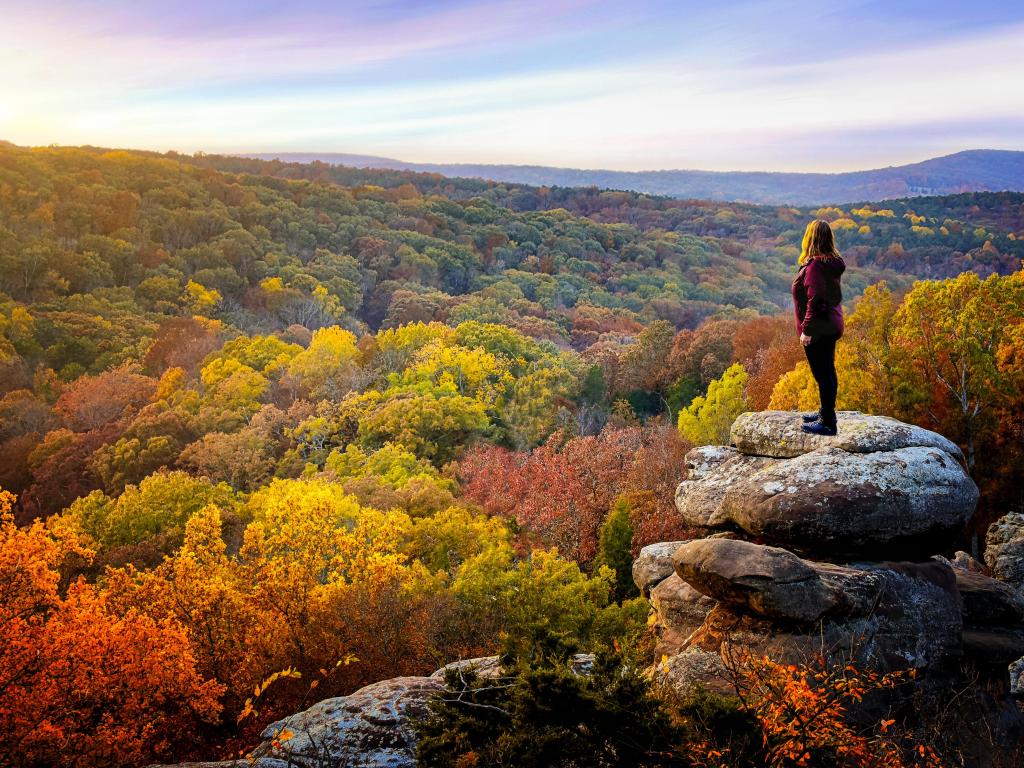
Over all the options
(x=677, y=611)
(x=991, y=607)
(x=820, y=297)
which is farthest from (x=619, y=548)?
(x=820, y=297)

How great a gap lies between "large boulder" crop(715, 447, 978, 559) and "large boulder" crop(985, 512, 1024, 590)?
6.33 meters

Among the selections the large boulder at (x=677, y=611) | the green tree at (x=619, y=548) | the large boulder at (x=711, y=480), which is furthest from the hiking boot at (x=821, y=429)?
the green tree at (x=619, y=548)

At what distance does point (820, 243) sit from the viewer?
368 inches

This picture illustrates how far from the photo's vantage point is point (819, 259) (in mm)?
9312

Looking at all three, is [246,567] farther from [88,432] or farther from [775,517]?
[88,432]

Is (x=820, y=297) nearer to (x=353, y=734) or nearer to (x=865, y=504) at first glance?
(x=865, y=504)

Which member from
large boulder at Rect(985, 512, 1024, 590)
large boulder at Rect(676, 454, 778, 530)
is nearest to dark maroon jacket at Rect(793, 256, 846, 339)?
large boulder at Rect(676, 454, 778, 530)

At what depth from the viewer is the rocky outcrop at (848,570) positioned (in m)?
9.64

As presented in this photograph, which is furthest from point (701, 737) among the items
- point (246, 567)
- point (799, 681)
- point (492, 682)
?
point (246, 567)

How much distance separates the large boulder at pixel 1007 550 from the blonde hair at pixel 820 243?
32.8 ft

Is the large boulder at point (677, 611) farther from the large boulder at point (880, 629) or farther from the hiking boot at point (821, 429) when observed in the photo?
the hiking boot at point (821, 429)

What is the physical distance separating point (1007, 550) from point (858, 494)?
8364 millimetres

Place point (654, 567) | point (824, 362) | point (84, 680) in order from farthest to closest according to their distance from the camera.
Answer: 1. point (654, 567)
2. point (84, 680)
3. point (824, 362)

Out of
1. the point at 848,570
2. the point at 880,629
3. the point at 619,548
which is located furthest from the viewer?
the point at 619,548
